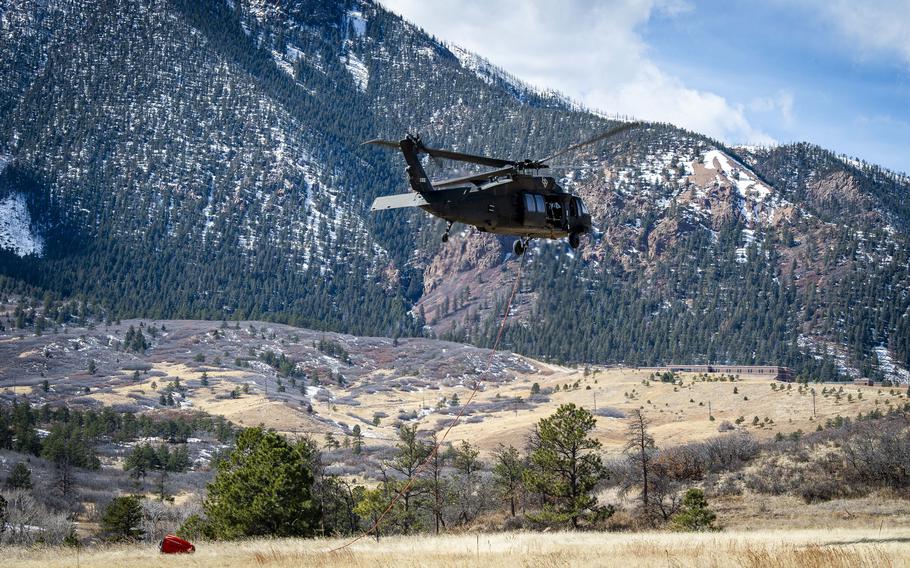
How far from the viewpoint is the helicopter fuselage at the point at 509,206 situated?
1099 inches

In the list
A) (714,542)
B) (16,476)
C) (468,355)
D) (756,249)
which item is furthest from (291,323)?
(714,542)

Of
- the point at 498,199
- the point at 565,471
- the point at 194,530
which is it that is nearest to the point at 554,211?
the point at 498,199

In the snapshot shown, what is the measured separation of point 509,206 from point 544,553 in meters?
11.3

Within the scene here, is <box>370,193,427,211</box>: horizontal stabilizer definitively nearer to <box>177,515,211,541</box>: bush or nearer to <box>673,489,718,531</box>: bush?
<box>177,515,211,541</box>: bush

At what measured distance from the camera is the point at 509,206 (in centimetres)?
2827

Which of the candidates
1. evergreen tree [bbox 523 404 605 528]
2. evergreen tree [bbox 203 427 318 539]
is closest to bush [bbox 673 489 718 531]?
evergreen tree [bbox 523 404 605 528]

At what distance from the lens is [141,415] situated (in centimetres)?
10675

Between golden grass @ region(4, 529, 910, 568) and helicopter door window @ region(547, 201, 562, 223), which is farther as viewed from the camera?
helicopter door window @ region(547, 201, 562, 223)

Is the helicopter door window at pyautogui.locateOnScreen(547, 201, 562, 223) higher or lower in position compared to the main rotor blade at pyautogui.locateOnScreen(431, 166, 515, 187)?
lower

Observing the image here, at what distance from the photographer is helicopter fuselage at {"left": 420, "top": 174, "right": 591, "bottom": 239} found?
2791cm

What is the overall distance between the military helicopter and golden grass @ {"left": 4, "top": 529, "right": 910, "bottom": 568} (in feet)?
31.3

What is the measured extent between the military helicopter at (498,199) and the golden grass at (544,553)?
9554 millimetres

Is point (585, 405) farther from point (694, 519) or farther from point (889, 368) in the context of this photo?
point (694, 519)

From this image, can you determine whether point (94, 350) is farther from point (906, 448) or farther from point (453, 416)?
point (906, 448)
